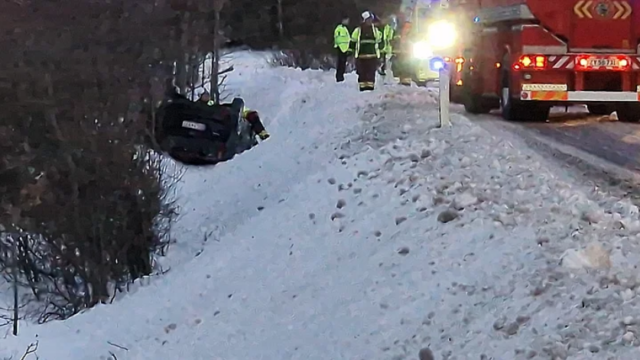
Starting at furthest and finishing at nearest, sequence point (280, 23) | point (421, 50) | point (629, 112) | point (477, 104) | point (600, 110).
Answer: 1. point (280, 23)
2. point (421, 50)
3. point (600, 110)
4. point (477, 104)
5. point (629, 112)

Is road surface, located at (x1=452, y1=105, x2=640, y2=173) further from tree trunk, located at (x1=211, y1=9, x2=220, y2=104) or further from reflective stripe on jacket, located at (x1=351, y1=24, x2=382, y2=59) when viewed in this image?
tree trunk, located at (x1=211, y1=9, x2=220, y2=104)

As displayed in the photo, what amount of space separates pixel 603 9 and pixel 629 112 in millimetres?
1982

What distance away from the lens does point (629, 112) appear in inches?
596

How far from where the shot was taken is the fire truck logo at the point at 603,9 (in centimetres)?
1394

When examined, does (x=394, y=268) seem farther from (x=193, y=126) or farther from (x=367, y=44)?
(x=193, y=126)

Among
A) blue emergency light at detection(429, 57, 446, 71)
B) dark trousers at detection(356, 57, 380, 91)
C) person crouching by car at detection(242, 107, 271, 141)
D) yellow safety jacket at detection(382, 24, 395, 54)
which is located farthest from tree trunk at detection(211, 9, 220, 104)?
blue emergency light at detection(429, 57, 446, 71)

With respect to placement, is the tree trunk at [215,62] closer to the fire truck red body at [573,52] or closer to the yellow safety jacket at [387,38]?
the yellow safety jacket at [387,38]

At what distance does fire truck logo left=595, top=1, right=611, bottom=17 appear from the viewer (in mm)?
13945

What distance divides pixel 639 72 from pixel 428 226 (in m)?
7.87

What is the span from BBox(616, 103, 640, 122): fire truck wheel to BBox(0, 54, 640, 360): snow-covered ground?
466 cm

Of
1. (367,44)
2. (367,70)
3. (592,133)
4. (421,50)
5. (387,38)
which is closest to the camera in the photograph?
(592,133)

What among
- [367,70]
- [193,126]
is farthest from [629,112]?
[193,126]

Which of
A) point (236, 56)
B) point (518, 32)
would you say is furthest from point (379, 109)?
point (236, 56)

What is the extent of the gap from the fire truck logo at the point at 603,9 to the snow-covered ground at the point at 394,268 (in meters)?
3.75
